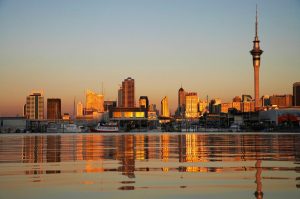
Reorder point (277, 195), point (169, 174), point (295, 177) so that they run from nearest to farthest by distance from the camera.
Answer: point (277, 195)
point (295, 177)
point (169, 174)

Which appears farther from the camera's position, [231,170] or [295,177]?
[231,170]

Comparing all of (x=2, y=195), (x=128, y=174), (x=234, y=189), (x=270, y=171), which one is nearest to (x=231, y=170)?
(x=270, y=171)

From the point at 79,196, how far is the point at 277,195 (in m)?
6.14

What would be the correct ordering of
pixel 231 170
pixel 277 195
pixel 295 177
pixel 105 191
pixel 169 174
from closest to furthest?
pixel 277 195, pixel 105 191, pixel 295 177, pixel 169 174, pixel 231 170

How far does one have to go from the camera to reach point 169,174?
70.5 feet

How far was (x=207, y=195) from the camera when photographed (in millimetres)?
15383

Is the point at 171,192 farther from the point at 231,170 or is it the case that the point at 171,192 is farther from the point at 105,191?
the point at 231,170

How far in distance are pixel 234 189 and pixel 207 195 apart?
5.18 ft

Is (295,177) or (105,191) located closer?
(105,191)

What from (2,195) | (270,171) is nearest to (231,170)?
(270,171)

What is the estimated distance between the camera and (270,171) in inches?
882

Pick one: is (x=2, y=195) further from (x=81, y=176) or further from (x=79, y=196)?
(x=81, y=176)

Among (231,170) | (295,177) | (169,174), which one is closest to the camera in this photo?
(295,177)

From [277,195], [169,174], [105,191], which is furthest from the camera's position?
[169,174]
